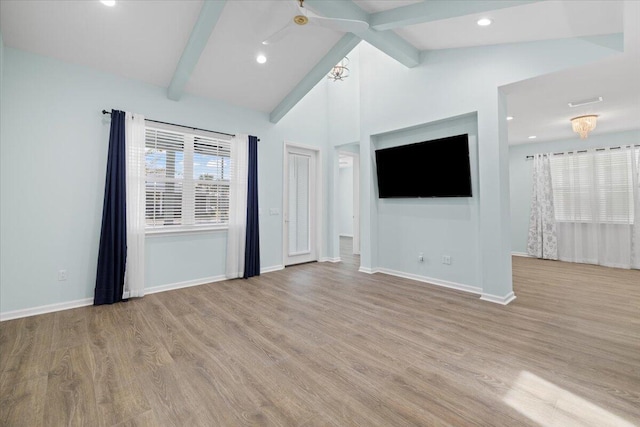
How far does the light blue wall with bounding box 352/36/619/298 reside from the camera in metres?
3.26

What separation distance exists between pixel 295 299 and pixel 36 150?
3388 millimetres

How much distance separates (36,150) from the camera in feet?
10.4

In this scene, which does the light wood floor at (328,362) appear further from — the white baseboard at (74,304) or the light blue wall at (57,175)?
the light blue wall at (57,175)

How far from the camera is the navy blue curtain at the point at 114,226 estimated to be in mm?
3436

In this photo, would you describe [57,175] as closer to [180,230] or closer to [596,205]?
[180,230]

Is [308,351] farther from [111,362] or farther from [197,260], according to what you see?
[197,260]

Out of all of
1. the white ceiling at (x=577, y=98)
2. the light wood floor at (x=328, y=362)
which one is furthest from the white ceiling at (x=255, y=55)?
the light wood floor at (x=328, y=362)

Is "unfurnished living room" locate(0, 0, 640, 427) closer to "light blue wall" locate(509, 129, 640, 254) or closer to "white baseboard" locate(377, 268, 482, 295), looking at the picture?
"white baseboard" locate(377, 268, 482, 295)

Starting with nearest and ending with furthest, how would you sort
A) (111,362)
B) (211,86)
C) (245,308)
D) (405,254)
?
(111,362) < (245,308) < (211,86) < (405,254)

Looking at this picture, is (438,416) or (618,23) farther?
(618,23)

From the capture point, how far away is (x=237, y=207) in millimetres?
4633

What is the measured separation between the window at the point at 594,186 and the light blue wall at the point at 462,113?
141 inches

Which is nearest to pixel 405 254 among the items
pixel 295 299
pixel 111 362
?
pixel 295 299

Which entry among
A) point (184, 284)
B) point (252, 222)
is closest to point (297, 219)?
point (252, 222)
